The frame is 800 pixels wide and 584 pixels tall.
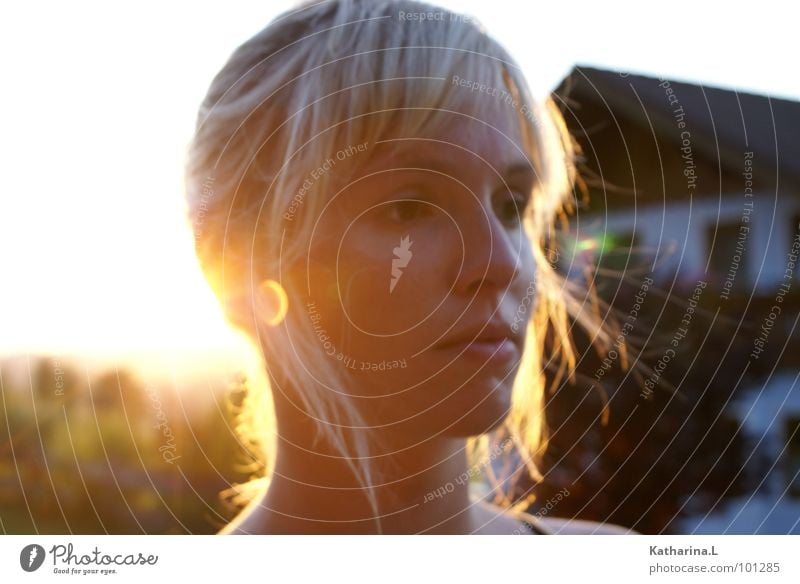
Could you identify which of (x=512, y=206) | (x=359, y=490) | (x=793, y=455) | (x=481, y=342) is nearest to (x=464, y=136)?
(x=512, y=206)

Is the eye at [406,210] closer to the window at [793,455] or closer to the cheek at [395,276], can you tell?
the cheek at [395,276]

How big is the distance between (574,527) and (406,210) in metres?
0.35

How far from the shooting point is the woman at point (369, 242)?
2.08 feet

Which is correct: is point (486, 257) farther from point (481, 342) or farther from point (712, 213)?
point (712, 213)

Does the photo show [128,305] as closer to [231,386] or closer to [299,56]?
[231,386]

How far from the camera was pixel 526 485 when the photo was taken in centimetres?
76

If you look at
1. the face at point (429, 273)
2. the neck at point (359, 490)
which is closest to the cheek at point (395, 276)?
the face at point (429, 273)

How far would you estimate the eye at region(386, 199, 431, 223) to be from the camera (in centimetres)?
63

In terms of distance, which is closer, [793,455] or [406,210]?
[406,210]

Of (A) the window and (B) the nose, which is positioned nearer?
(B) the nose

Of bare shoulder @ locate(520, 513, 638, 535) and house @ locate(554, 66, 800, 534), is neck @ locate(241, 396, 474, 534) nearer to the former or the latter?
bare shoulder @ locate(520, 513, 638, 535)

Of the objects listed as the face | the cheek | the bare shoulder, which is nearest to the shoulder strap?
the bare shoulder

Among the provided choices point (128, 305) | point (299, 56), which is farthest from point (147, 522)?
point (299, 56)

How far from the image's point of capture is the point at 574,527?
→ 0.71 m
